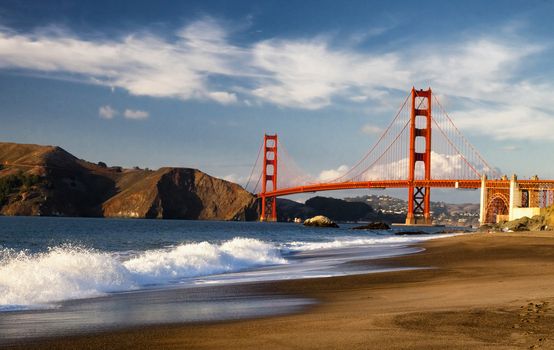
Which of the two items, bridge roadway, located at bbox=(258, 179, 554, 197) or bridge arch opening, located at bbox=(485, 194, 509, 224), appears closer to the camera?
bridge roadway, located at bbox=(258, 179, 554, 197)

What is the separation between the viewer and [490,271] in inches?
567

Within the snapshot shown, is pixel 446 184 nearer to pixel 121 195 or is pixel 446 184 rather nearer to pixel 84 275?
pixel 84 275

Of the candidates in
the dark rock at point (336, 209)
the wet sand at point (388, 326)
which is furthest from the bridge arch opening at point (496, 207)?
the dark rock at point (336, 209)

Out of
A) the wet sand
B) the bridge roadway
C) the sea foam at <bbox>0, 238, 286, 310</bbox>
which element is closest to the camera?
the wet sand

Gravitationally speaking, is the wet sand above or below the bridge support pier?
below

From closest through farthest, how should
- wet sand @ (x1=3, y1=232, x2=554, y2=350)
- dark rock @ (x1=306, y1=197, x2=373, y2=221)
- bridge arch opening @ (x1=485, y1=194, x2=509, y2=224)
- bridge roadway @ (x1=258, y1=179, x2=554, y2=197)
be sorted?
wet sand @ (x1=3, y1=232, x2=554, y2=350) < bridge roadway @ (x1=258, y1=179, x2=554, y2=197) < bridge arch opening @ (x1=485, y1=194, x2=509, y2=224) < dark rock @ (x1=306, y1=197, x2=373, y2=221)

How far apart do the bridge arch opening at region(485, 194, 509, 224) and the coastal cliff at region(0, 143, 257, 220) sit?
84.8m

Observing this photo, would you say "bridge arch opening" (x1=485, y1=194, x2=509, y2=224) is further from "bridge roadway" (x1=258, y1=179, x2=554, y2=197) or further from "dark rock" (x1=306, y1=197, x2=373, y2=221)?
"dark rock" (x1=306, y1=197, x2=373, y2=221)

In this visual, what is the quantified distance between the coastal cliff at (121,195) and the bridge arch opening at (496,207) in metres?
84.8

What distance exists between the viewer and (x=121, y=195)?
564 ft

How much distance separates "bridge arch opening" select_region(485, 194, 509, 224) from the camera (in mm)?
80688

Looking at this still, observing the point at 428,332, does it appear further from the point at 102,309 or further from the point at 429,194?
the point at 429,194

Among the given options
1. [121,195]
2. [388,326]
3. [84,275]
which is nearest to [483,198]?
[84,275]

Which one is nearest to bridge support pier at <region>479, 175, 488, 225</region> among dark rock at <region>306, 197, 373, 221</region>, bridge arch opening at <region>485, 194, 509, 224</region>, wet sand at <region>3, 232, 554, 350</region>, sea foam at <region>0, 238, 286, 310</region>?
bridge arch opening at <region>485, 194, 509, 224</region>
